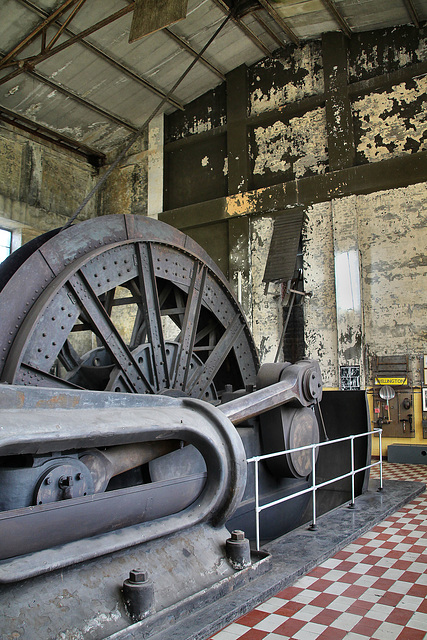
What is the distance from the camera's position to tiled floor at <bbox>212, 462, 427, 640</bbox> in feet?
7.75

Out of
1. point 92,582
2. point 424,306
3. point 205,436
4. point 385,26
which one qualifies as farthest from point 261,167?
point 92,582

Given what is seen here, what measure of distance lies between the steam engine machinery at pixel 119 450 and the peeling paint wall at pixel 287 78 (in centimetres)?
686

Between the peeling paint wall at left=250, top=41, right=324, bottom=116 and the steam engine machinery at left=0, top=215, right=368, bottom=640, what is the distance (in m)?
6.86

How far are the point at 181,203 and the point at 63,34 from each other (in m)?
3.96

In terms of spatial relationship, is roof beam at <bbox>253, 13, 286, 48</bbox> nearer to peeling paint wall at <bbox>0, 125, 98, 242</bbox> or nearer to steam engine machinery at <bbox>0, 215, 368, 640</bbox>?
peeling paint wall at <bbox>0, 125, 98, 242</bbox>

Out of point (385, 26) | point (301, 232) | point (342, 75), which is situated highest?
point (385, 26)

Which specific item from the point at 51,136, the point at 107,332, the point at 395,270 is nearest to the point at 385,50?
the point at 395,270

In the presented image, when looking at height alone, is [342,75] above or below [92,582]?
above

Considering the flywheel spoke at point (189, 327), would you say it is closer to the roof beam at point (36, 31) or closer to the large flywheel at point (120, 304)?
the large flywheel at point (120, 304)

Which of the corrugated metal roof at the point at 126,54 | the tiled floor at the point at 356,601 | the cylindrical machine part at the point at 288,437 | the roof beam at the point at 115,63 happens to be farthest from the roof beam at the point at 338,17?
the tiled floor at the point at 356,601

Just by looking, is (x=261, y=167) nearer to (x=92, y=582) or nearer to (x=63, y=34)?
(x=63, y=34)

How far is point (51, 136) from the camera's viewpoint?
11602 mm

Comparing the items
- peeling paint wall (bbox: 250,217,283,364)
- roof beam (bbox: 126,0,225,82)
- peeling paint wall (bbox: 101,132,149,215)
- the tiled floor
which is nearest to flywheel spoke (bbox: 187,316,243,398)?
the tiled floor

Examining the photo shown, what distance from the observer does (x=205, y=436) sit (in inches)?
105
